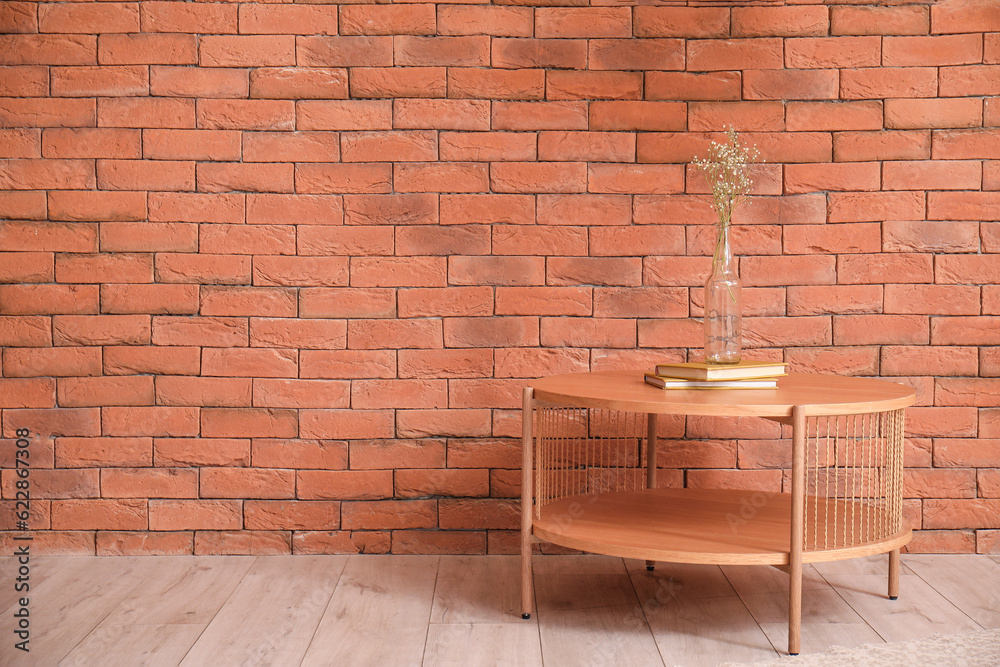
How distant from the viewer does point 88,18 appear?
2.45 metres

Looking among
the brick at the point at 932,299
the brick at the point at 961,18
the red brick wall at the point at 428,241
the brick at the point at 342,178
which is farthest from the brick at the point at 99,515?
the brick at the point at 961,18

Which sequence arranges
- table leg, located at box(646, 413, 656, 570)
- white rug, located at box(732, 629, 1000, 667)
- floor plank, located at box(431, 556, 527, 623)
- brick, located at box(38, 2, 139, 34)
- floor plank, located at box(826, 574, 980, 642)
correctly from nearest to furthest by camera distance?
white rug, located at box(732, 629, 1000, 667) < floor plank, located at box(826, 574, 980, 642) < floor plank, located at box(431, 556, 527, 623) < table leg, located at box(646, 413, 656, 570) < brick, located at box(38, 2, 139, 34)

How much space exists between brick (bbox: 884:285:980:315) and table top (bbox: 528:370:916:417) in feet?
Result: 1.56

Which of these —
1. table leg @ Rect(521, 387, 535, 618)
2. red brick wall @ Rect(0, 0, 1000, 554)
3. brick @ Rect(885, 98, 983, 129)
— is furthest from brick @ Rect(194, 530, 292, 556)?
brick @ Rect(885, 98, 983, 129)

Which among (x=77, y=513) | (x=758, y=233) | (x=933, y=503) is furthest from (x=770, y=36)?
(x=77, y=513)

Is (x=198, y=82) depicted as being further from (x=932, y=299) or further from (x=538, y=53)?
(x=932, y=299)

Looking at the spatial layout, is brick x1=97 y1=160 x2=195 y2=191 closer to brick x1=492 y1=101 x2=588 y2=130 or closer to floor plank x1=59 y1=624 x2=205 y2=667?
brick x1=492 y1=101 x2=588 y2=130

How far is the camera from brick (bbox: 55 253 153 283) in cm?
247

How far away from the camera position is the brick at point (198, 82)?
96.9 inches

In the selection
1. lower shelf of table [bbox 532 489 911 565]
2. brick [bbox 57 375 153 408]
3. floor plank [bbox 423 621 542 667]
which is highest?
brick [bbox 57 375 153 408]

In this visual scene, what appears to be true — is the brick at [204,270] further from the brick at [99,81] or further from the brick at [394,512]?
the brick at [394,512]

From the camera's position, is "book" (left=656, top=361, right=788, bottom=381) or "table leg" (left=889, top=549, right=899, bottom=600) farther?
"table leg" (left=889, top=549, right=899, bottom=600)

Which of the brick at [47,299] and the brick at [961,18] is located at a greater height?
the brick at [961,18]

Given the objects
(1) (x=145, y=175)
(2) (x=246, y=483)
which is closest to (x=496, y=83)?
(1) (x=145, y=175)
